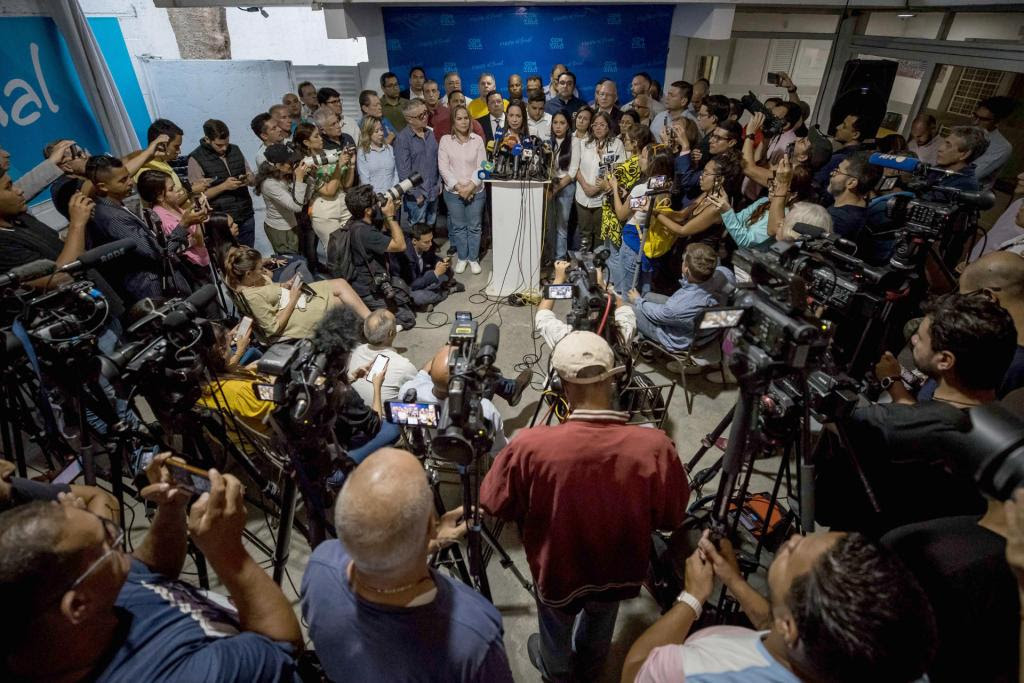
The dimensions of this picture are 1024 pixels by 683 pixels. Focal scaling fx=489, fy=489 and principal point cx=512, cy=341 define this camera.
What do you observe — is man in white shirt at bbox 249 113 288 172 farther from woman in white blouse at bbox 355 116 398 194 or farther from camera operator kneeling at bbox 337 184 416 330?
camera operator kneeling at bbox 337 184 416 330

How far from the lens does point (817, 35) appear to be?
7.43 m

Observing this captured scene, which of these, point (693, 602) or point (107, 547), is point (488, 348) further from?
point (107, 547)

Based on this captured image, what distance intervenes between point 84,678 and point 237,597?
336 millimetres

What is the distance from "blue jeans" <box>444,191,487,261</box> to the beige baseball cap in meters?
4.21

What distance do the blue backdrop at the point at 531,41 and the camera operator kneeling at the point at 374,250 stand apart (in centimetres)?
442

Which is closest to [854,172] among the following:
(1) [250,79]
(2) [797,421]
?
(2) [797,421]

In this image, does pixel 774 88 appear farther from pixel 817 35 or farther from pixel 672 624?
pixel 672 624

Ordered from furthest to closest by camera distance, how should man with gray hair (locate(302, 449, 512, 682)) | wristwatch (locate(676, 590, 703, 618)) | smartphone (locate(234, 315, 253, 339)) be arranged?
smartphone (locate(234, 315, 253, 339)) < wristwatch (locate(676, 590, 703, 618)) < man with gray hair (locate(302, 449, 512, 682))

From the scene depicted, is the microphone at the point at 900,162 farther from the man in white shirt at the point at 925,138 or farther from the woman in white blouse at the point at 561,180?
the man in white shirt at the point at 925,138

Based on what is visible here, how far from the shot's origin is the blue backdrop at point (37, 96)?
447 centimetres

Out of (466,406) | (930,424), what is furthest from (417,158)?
(930,424)

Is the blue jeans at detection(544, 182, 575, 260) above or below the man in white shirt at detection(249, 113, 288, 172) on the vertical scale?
below

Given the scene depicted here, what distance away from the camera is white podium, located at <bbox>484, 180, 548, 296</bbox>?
4.88 m

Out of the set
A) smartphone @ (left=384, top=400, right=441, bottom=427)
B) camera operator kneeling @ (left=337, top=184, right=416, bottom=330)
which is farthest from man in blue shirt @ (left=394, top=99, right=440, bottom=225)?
smartphone @ (left=384, top=400, right=441, bottom=427)
